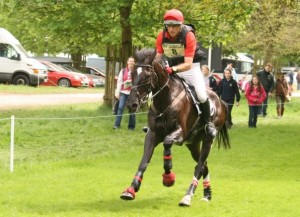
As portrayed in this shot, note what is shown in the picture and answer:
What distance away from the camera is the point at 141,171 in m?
9.45

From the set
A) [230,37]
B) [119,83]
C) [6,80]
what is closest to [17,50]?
[6,80]

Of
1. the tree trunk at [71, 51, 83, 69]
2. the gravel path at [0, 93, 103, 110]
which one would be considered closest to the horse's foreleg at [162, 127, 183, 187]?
the gravel path at [0, 93, 103, 110]

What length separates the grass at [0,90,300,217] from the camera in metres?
9.65

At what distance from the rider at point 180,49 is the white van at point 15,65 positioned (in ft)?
93.5

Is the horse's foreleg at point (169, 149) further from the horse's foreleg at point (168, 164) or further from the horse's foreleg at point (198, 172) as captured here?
the horse's foreleg at point (198, 172)

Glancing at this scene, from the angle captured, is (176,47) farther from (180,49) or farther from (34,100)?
(34,100)

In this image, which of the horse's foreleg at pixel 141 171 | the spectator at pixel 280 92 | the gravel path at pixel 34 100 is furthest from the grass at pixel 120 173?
the gravel path at pixel 34 100

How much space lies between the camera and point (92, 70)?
5572 cm

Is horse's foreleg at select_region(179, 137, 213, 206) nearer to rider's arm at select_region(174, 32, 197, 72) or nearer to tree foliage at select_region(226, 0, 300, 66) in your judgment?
rider's arm at select_region(174, 32, 197, 72)

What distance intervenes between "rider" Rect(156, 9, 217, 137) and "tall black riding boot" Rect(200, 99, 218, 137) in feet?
0.40

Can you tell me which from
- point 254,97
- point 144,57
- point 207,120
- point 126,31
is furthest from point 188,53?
point 126,31

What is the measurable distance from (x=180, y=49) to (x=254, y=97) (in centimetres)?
1414

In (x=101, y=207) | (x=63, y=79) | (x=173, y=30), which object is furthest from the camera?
(x=63, y=79)

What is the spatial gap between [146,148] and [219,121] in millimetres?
2120
